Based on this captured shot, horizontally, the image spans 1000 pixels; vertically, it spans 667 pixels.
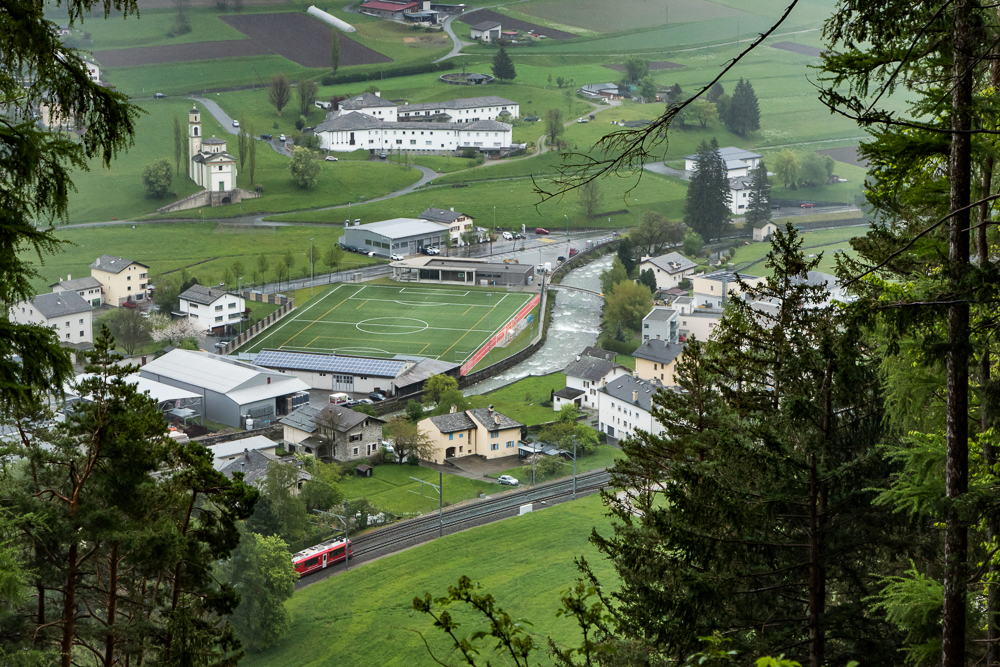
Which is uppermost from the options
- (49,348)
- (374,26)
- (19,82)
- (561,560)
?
(374,26)

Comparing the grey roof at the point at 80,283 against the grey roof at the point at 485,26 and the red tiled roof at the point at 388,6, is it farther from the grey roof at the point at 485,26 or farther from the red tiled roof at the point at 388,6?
the red tiled roof at the point at 388,6

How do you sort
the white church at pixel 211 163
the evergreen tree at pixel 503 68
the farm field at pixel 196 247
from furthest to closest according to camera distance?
the evergreen tree at pixel 503 68, the white church at pixel 211 163, the farm field at pixel 196 247

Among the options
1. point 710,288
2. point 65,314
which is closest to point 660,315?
point 710,288

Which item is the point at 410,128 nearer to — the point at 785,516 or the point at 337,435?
the point at 337,435

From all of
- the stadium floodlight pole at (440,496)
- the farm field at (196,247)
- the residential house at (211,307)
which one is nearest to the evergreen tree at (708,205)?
the farm field at (196,247)

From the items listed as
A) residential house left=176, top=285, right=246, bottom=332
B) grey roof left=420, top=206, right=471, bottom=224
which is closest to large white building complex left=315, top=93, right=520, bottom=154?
grey roof left=420, top=206, right=471, bottom=224

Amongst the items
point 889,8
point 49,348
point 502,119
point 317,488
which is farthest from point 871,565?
point 502,119

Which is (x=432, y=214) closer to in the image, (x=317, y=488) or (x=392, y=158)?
(x=392, y=158)

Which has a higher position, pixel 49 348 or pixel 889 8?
pixel 889 8
